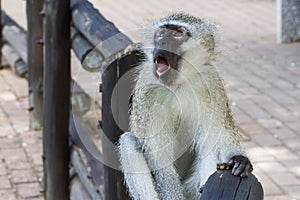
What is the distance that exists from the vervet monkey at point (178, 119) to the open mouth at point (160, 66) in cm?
2

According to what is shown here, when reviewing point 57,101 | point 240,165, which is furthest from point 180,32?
point 57,101

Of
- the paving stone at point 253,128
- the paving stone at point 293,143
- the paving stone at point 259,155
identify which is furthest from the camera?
the paving stone at point 253,128

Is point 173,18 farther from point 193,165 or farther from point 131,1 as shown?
point 131,1

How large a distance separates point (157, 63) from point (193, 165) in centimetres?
62

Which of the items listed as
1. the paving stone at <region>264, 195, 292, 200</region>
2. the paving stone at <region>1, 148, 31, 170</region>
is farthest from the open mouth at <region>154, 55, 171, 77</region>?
the paving stone at <region>1, 148, 31, 170</region>

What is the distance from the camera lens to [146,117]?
333 cm

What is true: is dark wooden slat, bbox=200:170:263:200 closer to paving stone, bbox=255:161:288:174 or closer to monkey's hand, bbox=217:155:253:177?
monkey's hand, bbox=217:155:253:177

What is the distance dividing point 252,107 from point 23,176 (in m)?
2.29

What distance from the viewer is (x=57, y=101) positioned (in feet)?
15.5

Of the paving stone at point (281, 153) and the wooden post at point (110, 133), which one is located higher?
the wooden post at point (110, 133)

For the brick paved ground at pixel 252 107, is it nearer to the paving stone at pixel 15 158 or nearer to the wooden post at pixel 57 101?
the paving stone at pixel 15 158

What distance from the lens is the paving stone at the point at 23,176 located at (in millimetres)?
5445

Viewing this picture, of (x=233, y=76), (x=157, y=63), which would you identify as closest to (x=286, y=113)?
(x=233, y=76)

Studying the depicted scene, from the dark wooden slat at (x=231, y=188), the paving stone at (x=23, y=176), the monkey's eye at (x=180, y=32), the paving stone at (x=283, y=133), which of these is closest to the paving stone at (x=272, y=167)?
the paving stone at (x=283, y=133)
